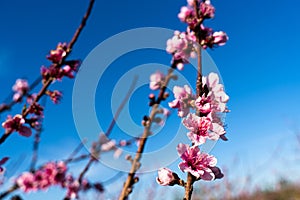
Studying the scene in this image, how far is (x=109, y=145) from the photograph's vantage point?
2045 millimetres

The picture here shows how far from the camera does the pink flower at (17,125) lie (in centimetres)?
189

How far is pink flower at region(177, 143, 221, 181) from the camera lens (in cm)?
115

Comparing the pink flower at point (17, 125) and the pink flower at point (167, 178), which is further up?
the pink flower at point (17, 125)

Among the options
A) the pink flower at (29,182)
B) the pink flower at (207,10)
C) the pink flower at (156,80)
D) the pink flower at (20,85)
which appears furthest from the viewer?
the pink flower at (20,85)

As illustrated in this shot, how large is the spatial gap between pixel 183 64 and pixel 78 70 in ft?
2.51

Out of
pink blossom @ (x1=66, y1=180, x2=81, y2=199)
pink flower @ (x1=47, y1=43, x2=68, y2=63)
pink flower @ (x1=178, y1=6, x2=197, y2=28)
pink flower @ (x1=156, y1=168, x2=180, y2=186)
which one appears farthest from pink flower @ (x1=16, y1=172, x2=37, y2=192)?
pink flower @ (x1=178, y1=6, x2=197, y2=28)

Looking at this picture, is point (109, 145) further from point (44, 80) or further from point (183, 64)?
point (183, 64)

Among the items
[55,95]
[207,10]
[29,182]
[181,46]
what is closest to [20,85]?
[55,95]

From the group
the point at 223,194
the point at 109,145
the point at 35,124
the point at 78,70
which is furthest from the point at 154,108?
the point at 223,194

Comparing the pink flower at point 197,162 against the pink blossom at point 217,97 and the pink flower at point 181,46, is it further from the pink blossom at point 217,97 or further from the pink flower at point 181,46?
the pink flower at point 181,46

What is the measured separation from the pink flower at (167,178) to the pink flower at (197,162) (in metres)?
0.05

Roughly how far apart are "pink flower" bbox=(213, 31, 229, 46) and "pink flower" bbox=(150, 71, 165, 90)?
0.73 metres

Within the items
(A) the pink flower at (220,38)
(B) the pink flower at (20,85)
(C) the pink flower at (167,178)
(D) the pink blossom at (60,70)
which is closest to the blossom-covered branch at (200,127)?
(C) the pink flower at (167,178)

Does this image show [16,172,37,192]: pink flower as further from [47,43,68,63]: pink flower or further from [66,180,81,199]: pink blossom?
[47,43,68,63]: pink flower
